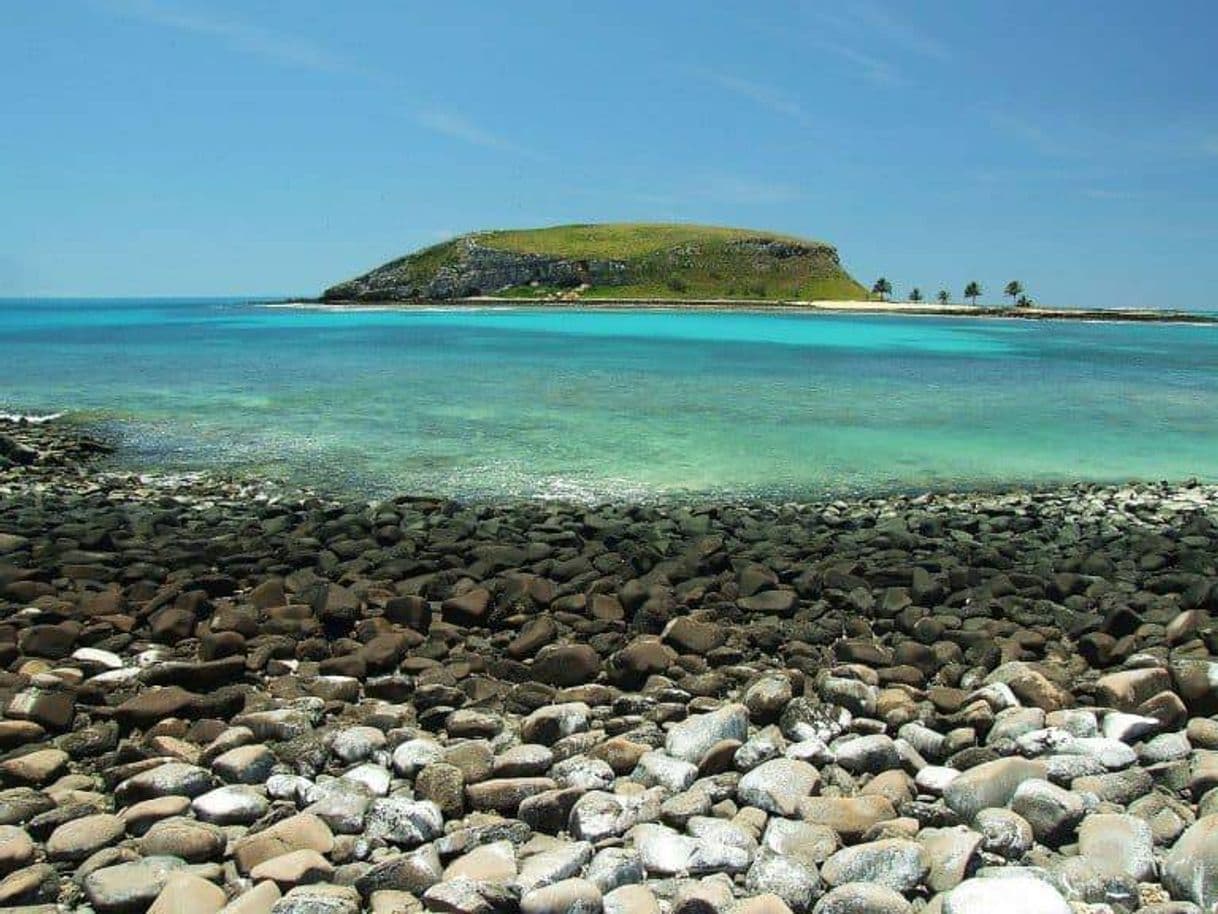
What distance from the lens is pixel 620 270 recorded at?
541 feet

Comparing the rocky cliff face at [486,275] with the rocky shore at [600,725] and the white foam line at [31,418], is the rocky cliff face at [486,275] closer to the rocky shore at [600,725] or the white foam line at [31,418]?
the white foam line at [31,418]

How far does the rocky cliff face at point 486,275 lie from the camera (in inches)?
6481

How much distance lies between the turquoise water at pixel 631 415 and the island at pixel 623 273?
10692 cm

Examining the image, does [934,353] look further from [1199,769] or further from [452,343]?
[1199,769]

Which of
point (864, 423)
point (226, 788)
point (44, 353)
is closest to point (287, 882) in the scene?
point (226, 788)

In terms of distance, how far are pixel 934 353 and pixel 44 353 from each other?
52.5 meters

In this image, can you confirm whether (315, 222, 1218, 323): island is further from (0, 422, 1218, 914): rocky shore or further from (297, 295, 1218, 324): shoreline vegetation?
(0, 422, 1218, 914): rocky shore

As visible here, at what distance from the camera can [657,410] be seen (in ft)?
89.7

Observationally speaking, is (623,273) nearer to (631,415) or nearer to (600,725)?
(631,415)

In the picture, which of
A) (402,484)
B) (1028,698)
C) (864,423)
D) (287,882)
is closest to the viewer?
(287,882)

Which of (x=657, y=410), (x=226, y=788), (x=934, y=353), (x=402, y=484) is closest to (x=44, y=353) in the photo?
(x=657, y=410)

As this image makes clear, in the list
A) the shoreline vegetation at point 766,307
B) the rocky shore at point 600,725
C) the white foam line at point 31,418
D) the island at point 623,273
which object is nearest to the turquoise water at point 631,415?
the white foam line at point 31,418

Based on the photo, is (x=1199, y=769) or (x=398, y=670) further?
(x=398, y=670)

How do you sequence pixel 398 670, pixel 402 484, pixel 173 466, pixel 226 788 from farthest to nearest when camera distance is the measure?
pixel 173 466 → pixel 402 484 → pixel 398 670 → pixel 226 788
